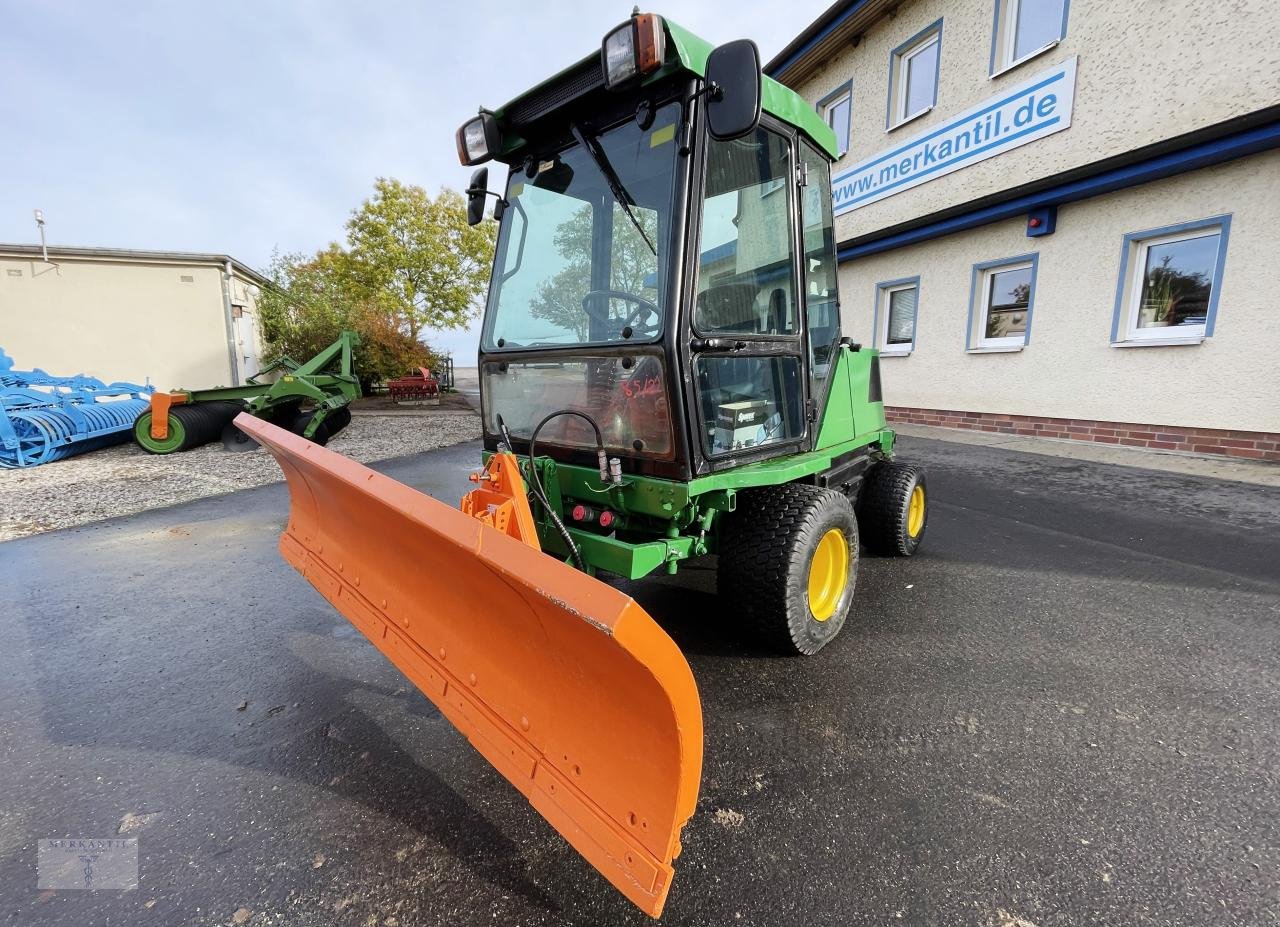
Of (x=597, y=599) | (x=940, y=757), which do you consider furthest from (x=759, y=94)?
(x=940, y=757)

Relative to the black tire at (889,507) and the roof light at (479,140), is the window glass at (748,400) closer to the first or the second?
the black tire at (889,507)

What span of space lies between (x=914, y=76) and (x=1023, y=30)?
1933mm

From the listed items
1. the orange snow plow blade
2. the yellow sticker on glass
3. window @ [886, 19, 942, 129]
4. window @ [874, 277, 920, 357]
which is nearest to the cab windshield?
the yellow sticker on glass

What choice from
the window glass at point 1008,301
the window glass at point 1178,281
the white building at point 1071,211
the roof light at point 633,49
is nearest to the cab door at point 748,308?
the roof light at point 633,49

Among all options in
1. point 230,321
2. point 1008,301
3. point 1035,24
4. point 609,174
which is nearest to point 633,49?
point 609,174

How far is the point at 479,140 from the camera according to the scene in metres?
2.68

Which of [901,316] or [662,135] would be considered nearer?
[662,135]

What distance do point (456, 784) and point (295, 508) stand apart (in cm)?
192

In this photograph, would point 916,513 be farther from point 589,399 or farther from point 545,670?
point 545,670

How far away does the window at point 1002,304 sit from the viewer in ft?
26.3

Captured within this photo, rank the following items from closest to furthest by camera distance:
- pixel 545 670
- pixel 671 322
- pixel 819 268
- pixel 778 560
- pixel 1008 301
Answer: pixel 545 670 → pixel 671 322 → pixel 778 560 → pixel 819 268 → pixel 1008 301

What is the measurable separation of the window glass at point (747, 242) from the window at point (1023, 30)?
7.84 meters

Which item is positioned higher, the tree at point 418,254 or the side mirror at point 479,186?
the tree at point 418,254

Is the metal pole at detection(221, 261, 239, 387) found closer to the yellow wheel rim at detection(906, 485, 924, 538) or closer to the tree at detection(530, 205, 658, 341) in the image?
the tree at detection(530, 205, 658, 341)
